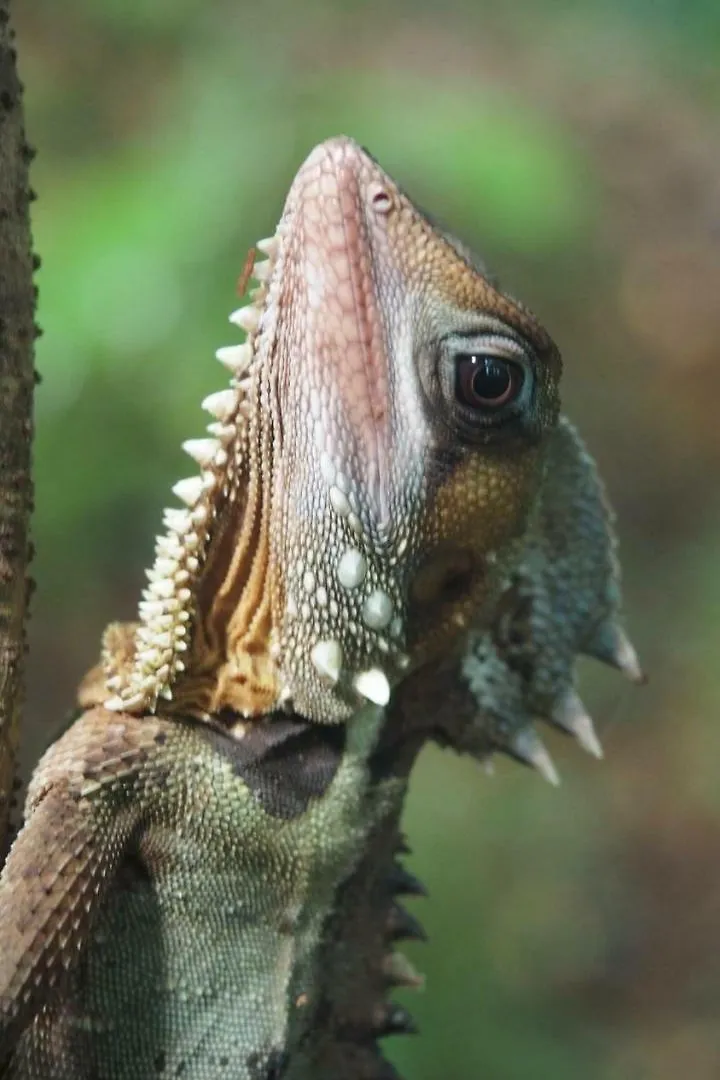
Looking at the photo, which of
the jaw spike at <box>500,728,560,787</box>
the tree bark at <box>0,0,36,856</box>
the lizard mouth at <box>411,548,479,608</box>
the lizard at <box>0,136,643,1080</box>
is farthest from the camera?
the jaw spike at <box>500,728,560,787</box>

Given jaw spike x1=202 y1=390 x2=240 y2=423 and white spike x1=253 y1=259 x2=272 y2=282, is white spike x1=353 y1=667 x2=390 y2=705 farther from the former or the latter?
white spike x1=253 y1=259 x2=272 y2=282

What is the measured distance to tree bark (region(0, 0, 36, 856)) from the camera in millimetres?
1729

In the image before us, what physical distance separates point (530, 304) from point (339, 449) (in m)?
2.99

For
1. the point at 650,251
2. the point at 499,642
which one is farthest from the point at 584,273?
the point at 499,642

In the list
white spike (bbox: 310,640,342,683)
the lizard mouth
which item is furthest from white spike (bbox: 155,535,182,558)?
the lizard mouth

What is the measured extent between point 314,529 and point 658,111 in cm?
392

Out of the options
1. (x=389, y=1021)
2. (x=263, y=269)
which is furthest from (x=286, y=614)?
(x=389, y=1021)

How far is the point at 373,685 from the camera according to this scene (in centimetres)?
217

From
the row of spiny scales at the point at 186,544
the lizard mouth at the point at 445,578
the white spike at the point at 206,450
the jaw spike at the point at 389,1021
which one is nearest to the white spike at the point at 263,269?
the row of spiny scales at the point at 186,544

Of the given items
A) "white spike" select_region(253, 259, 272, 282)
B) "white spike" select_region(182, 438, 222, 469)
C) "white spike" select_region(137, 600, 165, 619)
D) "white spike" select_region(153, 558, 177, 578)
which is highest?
"white spike" select_region(253, 259, 272, 282)

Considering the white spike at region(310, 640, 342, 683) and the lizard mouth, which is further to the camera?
the lizard mouth

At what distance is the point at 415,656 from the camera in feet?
7.58

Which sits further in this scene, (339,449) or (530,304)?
(530,304)

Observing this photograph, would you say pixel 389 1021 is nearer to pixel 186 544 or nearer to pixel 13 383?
pixel 186 544
